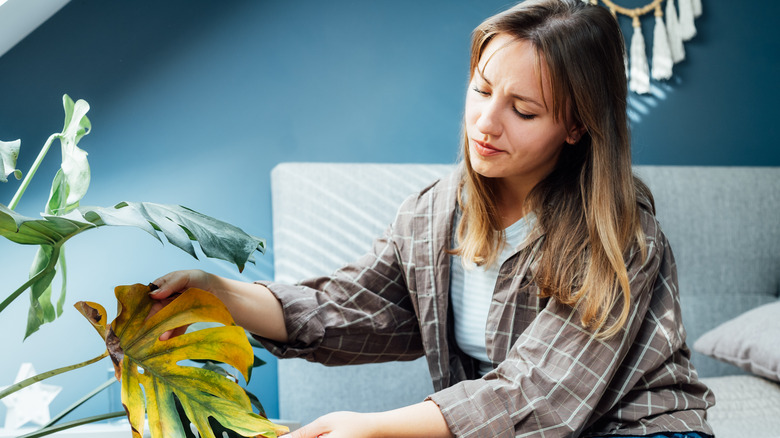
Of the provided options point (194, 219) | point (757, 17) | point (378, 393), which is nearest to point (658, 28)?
point (757, 17)

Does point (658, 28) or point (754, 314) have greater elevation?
point (658, 28)

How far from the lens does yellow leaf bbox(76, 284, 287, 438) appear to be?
78cm

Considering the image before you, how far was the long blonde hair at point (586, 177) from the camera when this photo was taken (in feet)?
3.34

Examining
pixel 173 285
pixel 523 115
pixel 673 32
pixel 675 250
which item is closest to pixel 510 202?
pixel 523 115

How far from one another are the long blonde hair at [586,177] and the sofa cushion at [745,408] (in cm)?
58

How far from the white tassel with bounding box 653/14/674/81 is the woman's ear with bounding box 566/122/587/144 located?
1.11 meters

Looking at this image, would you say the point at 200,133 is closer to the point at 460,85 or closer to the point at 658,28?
the point at 460,85

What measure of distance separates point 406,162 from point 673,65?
0.85 m

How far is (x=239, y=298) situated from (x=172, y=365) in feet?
0.67

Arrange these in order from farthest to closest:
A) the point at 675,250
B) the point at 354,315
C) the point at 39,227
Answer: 1. the point at 675,250
2. the point at 354,315
3. the point at 39,227

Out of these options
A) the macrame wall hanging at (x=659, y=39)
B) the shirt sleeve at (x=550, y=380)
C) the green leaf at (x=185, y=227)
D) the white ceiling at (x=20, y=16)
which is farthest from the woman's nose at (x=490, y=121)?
the macrame wall hanging at (x=659, y=39)

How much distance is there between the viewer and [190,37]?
1.81 metres

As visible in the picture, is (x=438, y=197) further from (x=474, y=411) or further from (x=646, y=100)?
(x=646, y=100)

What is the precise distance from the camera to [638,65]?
207 centimetres
